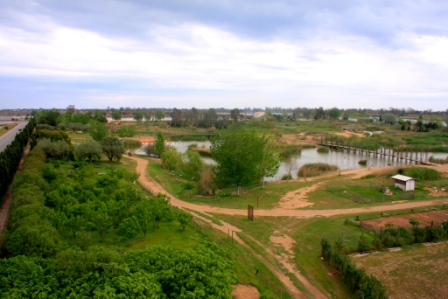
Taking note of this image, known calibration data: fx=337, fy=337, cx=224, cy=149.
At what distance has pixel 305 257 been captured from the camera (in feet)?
52.4

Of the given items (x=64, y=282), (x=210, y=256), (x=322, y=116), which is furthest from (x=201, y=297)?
(x=322, y=116)

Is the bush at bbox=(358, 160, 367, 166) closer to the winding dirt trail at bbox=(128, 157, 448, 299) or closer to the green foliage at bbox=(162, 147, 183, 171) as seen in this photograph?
the winding dirt trail at bbox=(128, 157, 448, 299)

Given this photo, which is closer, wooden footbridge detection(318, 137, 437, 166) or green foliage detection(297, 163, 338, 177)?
green foliage detection(297, 163, 338, 177)

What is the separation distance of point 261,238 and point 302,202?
8226 millimetres

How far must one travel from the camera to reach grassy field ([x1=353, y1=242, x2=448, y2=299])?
516 inches

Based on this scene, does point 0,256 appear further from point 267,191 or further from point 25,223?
point 267,191

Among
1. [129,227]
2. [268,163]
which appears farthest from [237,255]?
[268,163]

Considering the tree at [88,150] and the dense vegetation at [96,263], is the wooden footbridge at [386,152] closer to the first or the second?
the tree at [88,150]

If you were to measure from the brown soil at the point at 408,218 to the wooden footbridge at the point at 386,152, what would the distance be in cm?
3005

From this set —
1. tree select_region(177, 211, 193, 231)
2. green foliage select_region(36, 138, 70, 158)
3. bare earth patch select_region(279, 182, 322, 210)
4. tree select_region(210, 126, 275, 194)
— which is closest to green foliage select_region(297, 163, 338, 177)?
bare earth patch select_region(279, 182, 322, 210)

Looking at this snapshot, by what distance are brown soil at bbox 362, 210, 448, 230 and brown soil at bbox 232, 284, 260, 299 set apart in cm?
996

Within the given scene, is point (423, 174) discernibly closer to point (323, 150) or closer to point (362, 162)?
point (362, 162)

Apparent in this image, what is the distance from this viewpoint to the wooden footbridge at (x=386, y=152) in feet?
172

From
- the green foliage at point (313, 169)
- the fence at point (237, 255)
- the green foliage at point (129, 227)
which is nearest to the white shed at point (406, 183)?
the green foliage at point (313, 169)
